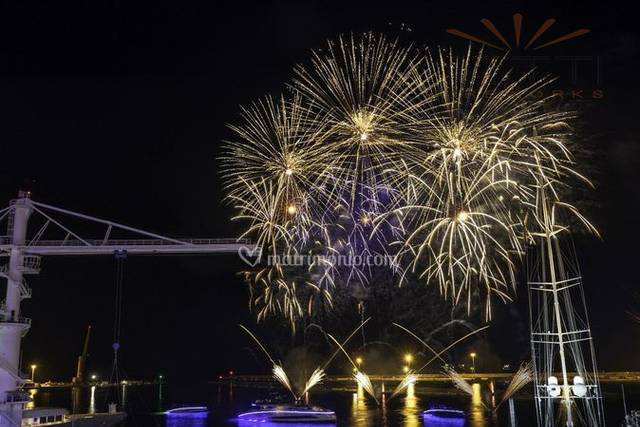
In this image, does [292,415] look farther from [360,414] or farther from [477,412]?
[477,412]

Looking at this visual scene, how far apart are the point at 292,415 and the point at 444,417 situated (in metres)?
17.5

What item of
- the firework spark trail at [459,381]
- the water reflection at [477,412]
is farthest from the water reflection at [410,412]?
the firework spark trail at [459,381]

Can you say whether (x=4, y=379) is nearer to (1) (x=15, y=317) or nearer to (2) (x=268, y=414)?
(1) (x=15, y=317)

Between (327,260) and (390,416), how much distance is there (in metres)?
42.9

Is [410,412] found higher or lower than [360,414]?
lower

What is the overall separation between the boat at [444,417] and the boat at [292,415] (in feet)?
35.7

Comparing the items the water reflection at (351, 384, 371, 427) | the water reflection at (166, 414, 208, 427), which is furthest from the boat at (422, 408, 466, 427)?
the water reflection at (166, 414, 208, 427)

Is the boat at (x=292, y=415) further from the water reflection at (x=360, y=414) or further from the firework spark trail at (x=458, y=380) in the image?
the firework spark trail at (x=458, y=380)

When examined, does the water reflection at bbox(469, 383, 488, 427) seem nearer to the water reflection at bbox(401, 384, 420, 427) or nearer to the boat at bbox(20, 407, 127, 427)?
the water reflection at bbox(401, 384, 420, 427)

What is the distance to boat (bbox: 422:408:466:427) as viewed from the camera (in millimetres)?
62463

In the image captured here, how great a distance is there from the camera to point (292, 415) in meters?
66.1

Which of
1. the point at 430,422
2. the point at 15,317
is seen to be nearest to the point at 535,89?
the point at 15,317

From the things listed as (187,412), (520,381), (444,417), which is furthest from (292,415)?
(520,381)

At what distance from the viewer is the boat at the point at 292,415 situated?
6272 centimetres
